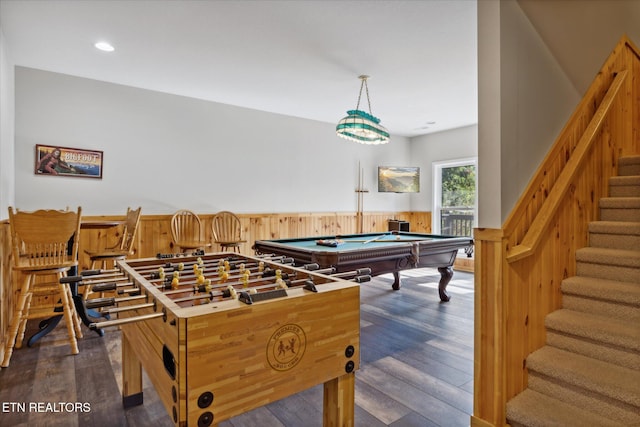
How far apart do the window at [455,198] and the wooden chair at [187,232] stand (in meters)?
4.50

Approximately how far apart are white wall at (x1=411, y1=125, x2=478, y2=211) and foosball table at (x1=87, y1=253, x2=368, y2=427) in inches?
224

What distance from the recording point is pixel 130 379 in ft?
6.41

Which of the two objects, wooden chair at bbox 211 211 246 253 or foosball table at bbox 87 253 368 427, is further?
wooden chair at bbox 211 211 246 253

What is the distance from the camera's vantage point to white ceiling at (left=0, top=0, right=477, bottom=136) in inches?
103

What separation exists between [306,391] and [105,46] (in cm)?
339

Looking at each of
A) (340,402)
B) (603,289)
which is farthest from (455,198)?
(340,402)

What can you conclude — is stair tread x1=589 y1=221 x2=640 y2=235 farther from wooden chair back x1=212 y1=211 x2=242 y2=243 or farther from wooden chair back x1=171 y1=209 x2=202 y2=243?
wooden chair back x1=171 y1=209 x2=202 y2=243

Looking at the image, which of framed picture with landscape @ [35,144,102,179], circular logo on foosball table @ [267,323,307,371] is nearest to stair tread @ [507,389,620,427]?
circular logo on foosball table @ [267,323,307,371]

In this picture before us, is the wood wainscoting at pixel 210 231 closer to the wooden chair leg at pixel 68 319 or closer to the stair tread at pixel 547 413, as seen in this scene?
the wooden chair leg at pixel 68 319

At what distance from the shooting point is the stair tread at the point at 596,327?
70.2 inches

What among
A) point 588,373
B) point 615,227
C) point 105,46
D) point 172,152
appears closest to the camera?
point 588,373

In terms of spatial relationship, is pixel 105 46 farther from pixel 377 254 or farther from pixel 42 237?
pixel 377 254

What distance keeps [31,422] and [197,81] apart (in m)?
3.48

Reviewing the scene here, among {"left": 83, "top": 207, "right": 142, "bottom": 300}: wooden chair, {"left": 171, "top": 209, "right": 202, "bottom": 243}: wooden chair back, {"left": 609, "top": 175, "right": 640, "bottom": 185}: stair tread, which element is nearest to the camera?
{"left": 609, "top": 175, "right": 640, "bottom": 185}: stair tread
